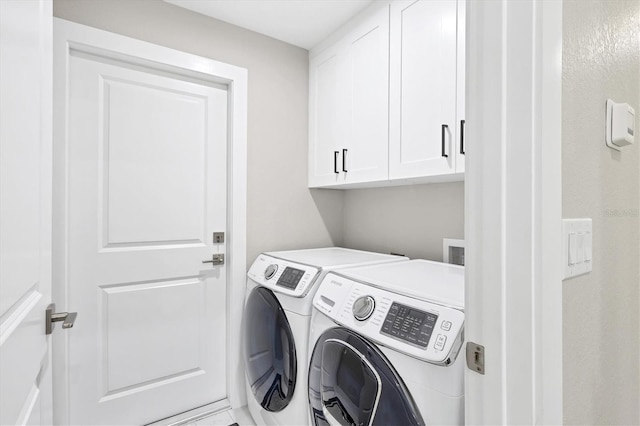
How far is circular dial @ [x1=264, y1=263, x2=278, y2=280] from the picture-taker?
5.40 feet

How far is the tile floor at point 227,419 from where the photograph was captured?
176 centimetres

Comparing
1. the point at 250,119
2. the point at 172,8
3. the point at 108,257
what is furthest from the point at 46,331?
the point at 172,8

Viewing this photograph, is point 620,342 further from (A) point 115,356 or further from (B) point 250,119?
(A) point 115,356

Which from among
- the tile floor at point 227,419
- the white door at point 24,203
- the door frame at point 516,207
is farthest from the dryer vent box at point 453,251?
the white door at point 24,203

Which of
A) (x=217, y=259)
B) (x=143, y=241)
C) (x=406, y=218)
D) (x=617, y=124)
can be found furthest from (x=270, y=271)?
(x=617, y=124)

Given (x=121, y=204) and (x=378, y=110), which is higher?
(x=378, y=110)

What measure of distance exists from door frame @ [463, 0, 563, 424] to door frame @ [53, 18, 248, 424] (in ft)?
5.06

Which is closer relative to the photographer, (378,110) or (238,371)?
(378,110)

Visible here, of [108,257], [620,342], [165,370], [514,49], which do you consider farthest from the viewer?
[165,370]

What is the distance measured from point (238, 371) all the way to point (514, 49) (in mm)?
2032

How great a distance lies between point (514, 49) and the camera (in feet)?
1.77

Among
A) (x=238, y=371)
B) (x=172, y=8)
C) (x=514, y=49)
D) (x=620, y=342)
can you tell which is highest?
(x=172, y=8)

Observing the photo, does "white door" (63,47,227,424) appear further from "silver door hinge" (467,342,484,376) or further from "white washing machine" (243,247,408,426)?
"silver door hinge" (467,342,484,376)

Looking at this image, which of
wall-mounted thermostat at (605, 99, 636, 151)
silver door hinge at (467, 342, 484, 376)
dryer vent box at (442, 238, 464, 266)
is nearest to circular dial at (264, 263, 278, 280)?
dryer vent box at (442, 238, 464, 266)
